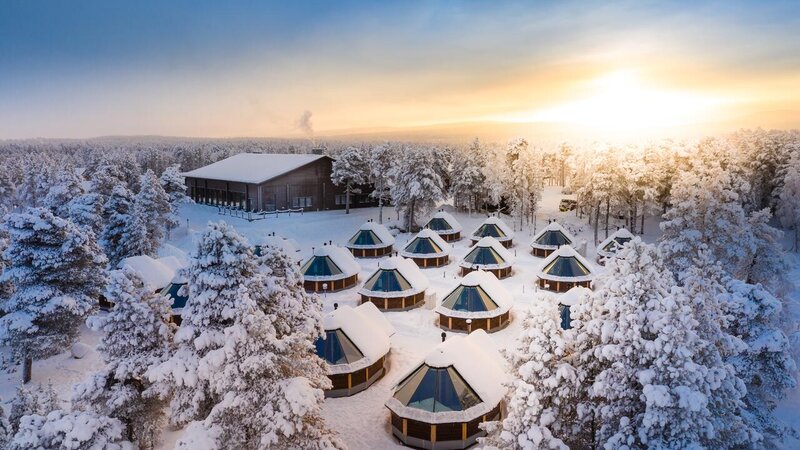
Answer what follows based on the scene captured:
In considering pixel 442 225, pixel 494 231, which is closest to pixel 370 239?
pixel 442 225

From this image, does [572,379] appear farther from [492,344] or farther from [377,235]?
[377,235]

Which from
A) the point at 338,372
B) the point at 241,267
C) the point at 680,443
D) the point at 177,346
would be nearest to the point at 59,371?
the point at 338,372

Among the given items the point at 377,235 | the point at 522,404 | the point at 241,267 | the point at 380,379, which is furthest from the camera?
the point at 377,235

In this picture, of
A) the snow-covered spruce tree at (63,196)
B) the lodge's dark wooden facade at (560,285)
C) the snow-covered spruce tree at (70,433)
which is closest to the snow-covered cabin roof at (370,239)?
the lodge's dark wooden facade at (560,285)

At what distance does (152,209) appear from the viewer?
37188mm

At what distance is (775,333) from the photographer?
14734mm

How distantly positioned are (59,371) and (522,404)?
21710mm

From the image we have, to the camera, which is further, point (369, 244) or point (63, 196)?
point (369, 244)

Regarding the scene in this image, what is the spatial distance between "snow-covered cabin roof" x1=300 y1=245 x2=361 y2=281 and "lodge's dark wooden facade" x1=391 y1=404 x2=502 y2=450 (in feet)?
55.2

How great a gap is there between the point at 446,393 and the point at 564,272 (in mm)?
19261

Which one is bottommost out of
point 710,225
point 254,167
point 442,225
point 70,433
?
point 442,225

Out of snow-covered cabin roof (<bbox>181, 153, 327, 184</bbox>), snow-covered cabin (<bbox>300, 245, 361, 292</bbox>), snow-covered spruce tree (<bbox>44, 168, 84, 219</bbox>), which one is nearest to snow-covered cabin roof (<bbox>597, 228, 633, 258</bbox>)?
snow-covered cabin (<bbox>300, 245, 361, 292</bbox>)

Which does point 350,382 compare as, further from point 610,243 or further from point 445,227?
point 445,227

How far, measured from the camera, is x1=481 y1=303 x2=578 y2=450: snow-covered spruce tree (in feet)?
31.8
